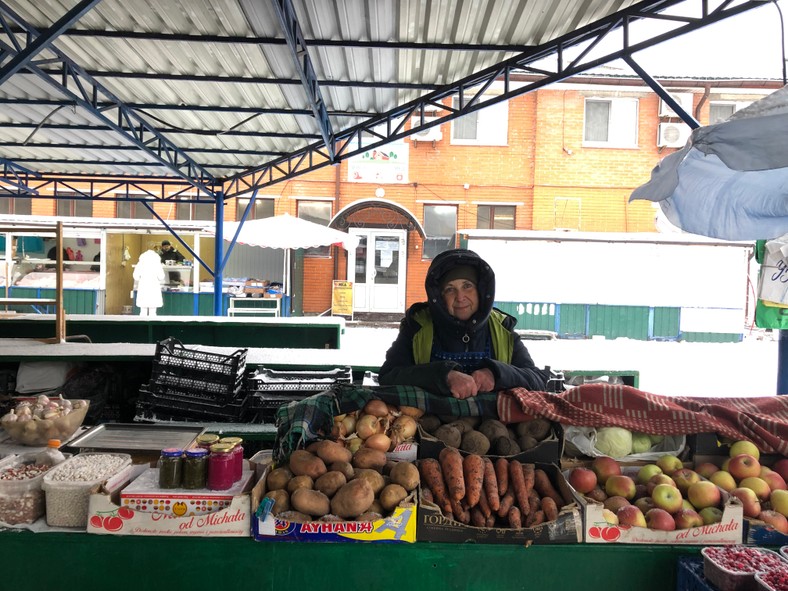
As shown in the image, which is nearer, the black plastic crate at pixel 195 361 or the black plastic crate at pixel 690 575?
the black plastic crate at pixel 690 575

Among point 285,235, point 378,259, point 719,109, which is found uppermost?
point 719,109

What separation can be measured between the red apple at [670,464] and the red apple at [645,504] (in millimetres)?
245

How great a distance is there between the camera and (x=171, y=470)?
92.8 inches

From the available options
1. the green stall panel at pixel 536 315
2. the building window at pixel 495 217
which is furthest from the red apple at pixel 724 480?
the building window at pixel 495 217

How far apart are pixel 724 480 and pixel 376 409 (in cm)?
159

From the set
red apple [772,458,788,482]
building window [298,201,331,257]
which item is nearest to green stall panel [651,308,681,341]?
building window [298,201,331,257]

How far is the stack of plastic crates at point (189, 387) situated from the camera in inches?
164

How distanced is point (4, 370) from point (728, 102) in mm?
20478

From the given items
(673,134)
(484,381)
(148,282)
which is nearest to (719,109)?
(673,134)

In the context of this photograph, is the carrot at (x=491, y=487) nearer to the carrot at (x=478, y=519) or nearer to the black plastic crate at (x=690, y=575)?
the carrot at (x=478, y=519)

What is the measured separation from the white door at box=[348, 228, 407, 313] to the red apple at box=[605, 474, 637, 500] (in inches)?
612

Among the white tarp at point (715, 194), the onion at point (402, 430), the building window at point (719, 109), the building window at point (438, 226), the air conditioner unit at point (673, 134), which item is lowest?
the onion at point (402, 430)

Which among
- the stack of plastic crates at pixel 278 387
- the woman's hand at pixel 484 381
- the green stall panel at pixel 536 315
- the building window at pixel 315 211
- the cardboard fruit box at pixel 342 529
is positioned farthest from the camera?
the building window at pixel 315 211

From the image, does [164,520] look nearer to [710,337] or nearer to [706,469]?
[706,469]
